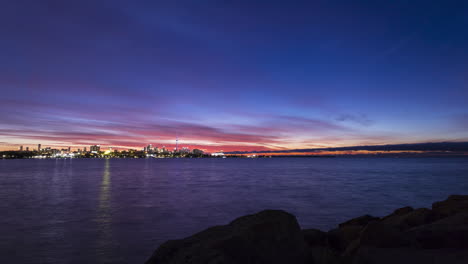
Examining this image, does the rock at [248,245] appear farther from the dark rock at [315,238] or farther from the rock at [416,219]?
the rock at [416,219]

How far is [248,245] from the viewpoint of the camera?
4824 mm

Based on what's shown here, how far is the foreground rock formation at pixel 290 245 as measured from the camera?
187 inches

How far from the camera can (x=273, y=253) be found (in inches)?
194

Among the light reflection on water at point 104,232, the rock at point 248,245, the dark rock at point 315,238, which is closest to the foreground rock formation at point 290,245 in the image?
the rock at point 248,245

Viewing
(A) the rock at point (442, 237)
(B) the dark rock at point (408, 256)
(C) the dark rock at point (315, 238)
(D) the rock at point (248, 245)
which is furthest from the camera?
(C) the dark rock at point (315, 238)

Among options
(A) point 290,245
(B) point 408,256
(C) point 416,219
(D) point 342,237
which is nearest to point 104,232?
(D) point 342,237

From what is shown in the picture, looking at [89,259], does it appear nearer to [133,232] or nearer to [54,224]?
[133,232]

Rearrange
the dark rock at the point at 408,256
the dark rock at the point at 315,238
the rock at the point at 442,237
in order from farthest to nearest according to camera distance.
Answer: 1. the dark rock at the point at 315,238
2. the rock at the point at 442,237
3. the dark rock at the point at 408,256

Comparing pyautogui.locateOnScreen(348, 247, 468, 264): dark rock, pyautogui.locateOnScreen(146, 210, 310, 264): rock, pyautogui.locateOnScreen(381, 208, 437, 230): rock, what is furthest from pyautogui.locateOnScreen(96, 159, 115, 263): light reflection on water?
pyautogui.locateOnScreen(381, 208, 437, 230): rock

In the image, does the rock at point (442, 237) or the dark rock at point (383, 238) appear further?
the rock at point (442, 237)

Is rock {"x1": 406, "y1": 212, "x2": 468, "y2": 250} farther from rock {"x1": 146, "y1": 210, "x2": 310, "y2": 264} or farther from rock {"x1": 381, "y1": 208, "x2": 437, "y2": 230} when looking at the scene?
rock {"x1": 146, "y1": 210, "x2": 310, "y2": 264}

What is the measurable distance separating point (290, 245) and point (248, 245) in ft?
3.10

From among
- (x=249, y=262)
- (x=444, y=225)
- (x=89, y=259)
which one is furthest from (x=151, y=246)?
(x=444, y=225)

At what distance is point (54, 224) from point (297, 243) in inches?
606
